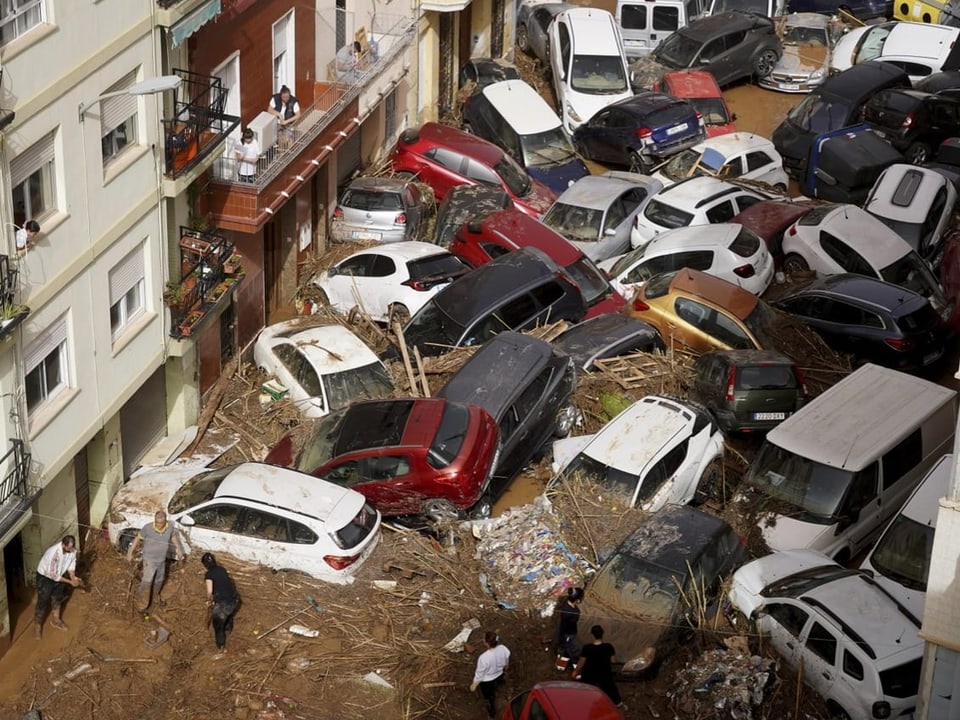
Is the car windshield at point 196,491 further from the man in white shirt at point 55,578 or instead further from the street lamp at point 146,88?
the street lamp at point 146,88

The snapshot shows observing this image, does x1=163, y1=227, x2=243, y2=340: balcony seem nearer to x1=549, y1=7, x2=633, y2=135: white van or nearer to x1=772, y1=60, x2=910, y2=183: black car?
x1=549, y1=7, x2=633, y2=135: white van

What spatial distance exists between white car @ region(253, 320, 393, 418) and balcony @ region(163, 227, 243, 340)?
1.36 meters

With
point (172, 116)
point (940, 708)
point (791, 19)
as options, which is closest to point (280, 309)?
point (172, 116)

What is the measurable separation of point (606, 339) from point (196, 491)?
673 cm

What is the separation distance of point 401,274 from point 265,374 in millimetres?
2928

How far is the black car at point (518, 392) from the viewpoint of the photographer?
1962 cm

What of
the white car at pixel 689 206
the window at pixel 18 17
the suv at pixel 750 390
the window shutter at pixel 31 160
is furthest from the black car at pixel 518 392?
the window at pixel 18 17

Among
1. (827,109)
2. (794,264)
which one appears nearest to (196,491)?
(794,264)

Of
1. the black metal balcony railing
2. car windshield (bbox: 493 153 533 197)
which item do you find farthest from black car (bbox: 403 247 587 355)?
car windshield (bbox: 493 153 533 197)

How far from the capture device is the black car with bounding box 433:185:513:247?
86.2 ft

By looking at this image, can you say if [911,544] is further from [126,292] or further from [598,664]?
[126,292]

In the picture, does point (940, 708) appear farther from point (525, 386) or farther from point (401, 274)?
point (401, 274)

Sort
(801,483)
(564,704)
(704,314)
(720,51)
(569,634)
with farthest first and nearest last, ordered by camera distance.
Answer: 1. (720,51)
2. (704,314)
3. (801,483)
4. (569,634)
5. (564,704)

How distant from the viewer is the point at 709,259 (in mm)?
24641
